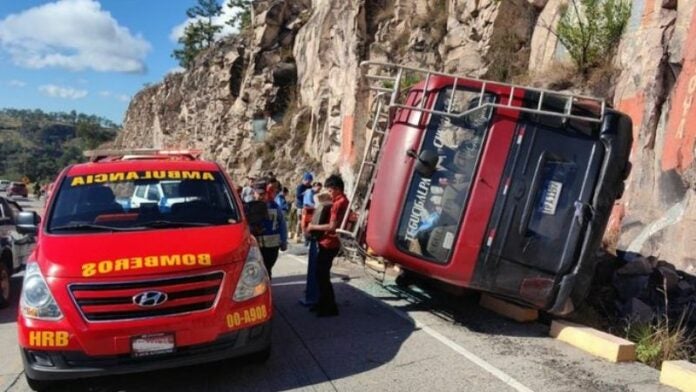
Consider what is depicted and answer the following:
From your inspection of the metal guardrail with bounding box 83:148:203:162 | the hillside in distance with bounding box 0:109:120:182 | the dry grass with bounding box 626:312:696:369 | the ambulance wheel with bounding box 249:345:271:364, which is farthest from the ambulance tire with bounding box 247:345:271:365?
the hillside in distance with bounding box 0:109:120:182

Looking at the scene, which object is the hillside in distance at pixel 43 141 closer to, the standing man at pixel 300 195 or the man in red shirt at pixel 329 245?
the standing man at pixel 300 195

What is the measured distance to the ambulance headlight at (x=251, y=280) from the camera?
15.3ft

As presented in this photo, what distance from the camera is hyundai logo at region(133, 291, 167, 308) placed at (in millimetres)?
4305

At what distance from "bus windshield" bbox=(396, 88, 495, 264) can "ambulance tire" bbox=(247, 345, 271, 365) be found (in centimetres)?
174

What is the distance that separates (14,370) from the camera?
533 cm

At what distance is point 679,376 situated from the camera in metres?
4.56

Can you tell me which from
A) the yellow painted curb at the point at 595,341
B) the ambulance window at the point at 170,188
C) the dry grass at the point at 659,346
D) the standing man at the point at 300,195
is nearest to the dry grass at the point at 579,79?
the standing man at the point at 300,195

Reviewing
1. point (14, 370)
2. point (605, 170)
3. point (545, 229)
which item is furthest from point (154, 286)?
point (605, 170)

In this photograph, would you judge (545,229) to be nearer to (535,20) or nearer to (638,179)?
(638,179)

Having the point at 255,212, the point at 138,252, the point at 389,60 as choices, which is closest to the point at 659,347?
the point at 255,212

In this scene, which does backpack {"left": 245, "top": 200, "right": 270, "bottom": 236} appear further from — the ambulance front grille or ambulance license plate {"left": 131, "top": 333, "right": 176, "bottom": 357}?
ambulance license plate {"left": 131, "top": 333, "right": 176, "bottom": 357}

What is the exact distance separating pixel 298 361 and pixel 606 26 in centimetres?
994

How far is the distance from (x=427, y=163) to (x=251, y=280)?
82.8 inches

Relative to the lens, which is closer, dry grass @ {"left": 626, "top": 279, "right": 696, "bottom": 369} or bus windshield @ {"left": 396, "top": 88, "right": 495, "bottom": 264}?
dry grass @ {"left": 626, "top": 279, "right": 696, "bottom": 369}
